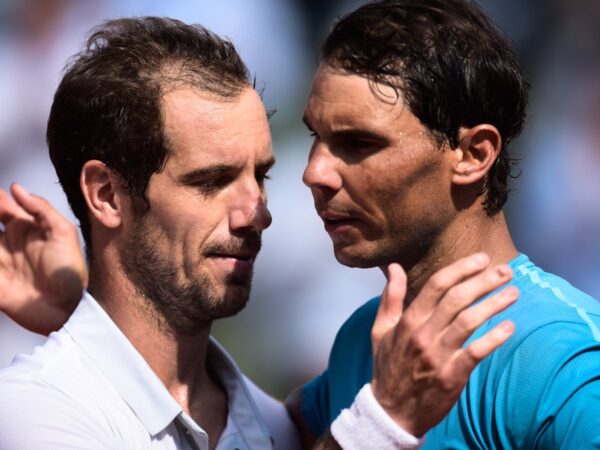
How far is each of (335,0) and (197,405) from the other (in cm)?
374

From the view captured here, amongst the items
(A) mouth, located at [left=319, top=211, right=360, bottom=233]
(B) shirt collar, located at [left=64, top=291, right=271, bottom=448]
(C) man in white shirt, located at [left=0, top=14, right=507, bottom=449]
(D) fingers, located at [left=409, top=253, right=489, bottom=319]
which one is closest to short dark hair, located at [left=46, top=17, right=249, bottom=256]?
(C) man in white shirt, located at [left=0, top=14, right=507, bottom=449]

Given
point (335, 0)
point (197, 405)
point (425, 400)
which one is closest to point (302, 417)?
point (197, 405)

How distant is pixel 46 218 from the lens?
371cm

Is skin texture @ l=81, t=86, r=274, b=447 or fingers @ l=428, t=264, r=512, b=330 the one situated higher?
fingers @ l=428, t=264, r=512, b=330

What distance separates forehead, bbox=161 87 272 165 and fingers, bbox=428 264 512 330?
1125 millimetres

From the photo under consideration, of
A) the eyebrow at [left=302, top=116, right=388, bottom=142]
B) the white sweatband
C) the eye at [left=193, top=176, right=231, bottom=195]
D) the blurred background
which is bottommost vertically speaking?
the blurred background

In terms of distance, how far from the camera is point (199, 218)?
3.33 m

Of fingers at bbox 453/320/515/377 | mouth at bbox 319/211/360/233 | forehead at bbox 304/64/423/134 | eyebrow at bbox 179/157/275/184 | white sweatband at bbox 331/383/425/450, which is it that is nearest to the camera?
fingers at bbox 453/320/515/377

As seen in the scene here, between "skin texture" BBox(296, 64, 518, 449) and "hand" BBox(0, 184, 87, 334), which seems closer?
"skin texture" BBox(296, 64, 518, 449)

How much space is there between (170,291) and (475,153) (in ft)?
3.38

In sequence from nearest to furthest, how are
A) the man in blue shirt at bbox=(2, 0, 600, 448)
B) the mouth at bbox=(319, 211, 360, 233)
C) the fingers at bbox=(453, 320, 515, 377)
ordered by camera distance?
the fingers at bbox=(453, 320, 515, 377), the man in blue shirt at bbox=(2, 0, 600, 448), the mouth at bbox=(319, 211, 360, 233)

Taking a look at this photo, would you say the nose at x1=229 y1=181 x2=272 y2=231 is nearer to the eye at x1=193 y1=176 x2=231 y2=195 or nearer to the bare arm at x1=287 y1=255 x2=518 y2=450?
the eye at x1=193 y1=176 x2=231 y2=195

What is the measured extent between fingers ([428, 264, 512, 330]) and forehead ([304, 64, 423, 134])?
2.51ft

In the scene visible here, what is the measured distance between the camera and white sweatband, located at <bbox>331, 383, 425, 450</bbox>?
251 cm
